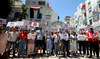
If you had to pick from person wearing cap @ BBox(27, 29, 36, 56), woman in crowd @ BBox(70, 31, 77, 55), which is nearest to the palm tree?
person wearing cap @ BBox(27, 29, 36, 56)

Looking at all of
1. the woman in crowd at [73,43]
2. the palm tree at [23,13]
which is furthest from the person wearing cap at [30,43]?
the palm tree at [23,13]

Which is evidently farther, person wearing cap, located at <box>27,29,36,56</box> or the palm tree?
the palm tree

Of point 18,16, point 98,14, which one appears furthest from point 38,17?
point 98,14

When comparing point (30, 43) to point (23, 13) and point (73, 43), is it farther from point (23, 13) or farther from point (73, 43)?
point (23, 13)

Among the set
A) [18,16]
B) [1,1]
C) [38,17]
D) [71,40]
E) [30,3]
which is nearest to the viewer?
[71,40]

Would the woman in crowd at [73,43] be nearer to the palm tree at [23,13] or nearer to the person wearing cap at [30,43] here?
the person wearing cap at [30,43]

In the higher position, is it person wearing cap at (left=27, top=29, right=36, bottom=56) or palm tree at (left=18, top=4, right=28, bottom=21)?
palm tree at (left=18, top=4, right=28, bottom=21)

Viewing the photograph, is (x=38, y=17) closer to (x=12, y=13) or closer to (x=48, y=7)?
(x=48, y=7)

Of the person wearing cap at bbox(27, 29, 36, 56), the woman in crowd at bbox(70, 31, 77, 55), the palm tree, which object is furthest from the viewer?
the palm tree

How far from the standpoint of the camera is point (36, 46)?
543 centimetres

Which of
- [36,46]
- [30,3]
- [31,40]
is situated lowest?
[36,46]

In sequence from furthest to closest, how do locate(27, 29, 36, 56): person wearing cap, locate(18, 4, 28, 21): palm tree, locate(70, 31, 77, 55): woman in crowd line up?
locate(18, 4, 28, 21): palm tree
locate(70, 31, 77, 55): woman in crowd
locate(27, 29, 36, 56): person wearing cap

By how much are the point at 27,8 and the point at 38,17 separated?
3958 mm

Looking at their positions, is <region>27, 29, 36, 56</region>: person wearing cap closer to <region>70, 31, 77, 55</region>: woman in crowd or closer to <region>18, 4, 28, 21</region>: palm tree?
<region>70, 31, 77, 55</region>: woman in crowd
